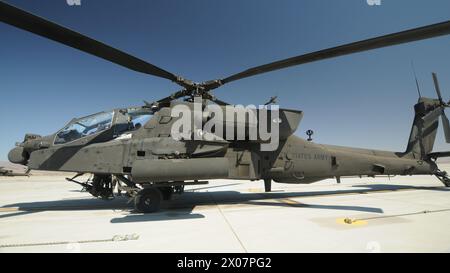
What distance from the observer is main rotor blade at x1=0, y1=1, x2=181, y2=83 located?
4.11m

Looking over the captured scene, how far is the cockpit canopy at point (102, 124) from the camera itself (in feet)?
25.0

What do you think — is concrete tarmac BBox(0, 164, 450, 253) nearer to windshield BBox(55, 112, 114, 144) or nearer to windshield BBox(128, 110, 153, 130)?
windshield BBox(55, 112, 114, 144)

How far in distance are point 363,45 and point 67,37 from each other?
5.98 metres

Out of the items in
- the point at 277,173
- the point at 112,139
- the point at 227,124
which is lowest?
the point at 277,173

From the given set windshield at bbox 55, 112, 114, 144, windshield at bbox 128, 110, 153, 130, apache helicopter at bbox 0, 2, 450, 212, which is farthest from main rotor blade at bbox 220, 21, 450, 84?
windshield at bbox 55, 112, 114, 144

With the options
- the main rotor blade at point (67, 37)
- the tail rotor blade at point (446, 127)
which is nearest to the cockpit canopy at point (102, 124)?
the main rotor blade at point (67, 37)

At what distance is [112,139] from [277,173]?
5729 millimetres

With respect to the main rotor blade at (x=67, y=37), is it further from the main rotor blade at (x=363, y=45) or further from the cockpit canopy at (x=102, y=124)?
the main rotor blade at (x=363, y=45)

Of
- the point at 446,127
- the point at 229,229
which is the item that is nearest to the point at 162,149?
the point at 229,229

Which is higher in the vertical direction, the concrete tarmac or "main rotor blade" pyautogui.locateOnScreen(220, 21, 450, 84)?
"main rotor blade" pyautogui.locateOnScreen(220, 21, 450, 84)

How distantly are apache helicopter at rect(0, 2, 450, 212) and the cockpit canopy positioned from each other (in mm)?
29
